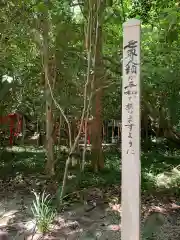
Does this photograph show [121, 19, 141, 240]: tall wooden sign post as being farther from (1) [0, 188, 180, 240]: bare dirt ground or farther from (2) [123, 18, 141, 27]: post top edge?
(1) [0, 188, 180, 240]: bare dirt ground

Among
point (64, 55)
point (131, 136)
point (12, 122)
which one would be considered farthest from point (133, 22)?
point (12, 122)

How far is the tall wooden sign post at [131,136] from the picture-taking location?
2967 millimetres

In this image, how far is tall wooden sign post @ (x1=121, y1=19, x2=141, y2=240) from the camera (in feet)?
9.73

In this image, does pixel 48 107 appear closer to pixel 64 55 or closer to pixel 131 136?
pixel 64 55

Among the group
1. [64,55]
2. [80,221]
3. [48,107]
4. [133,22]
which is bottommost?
[80,221]

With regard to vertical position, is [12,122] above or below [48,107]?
below

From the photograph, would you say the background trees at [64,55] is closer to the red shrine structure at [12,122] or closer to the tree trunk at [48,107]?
the tree trunk at [48,107]

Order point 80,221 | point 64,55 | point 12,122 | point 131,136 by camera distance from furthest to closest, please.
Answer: point 12,122
point 64,55
point 80,221
point 131,136

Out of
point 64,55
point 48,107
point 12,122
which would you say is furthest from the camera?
point 12,122

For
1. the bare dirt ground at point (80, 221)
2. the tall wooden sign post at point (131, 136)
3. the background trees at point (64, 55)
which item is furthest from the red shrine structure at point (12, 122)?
the tall wooden sign post at point (131, 136)

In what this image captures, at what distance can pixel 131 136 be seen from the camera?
3.03m

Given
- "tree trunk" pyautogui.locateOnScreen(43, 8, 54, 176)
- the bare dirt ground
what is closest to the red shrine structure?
"tree trunk" pyautogui.locateOnScreen(43, 8, 54, 176)

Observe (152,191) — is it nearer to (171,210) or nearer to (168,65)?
(171,210)

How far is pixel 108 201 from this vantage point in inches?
213
